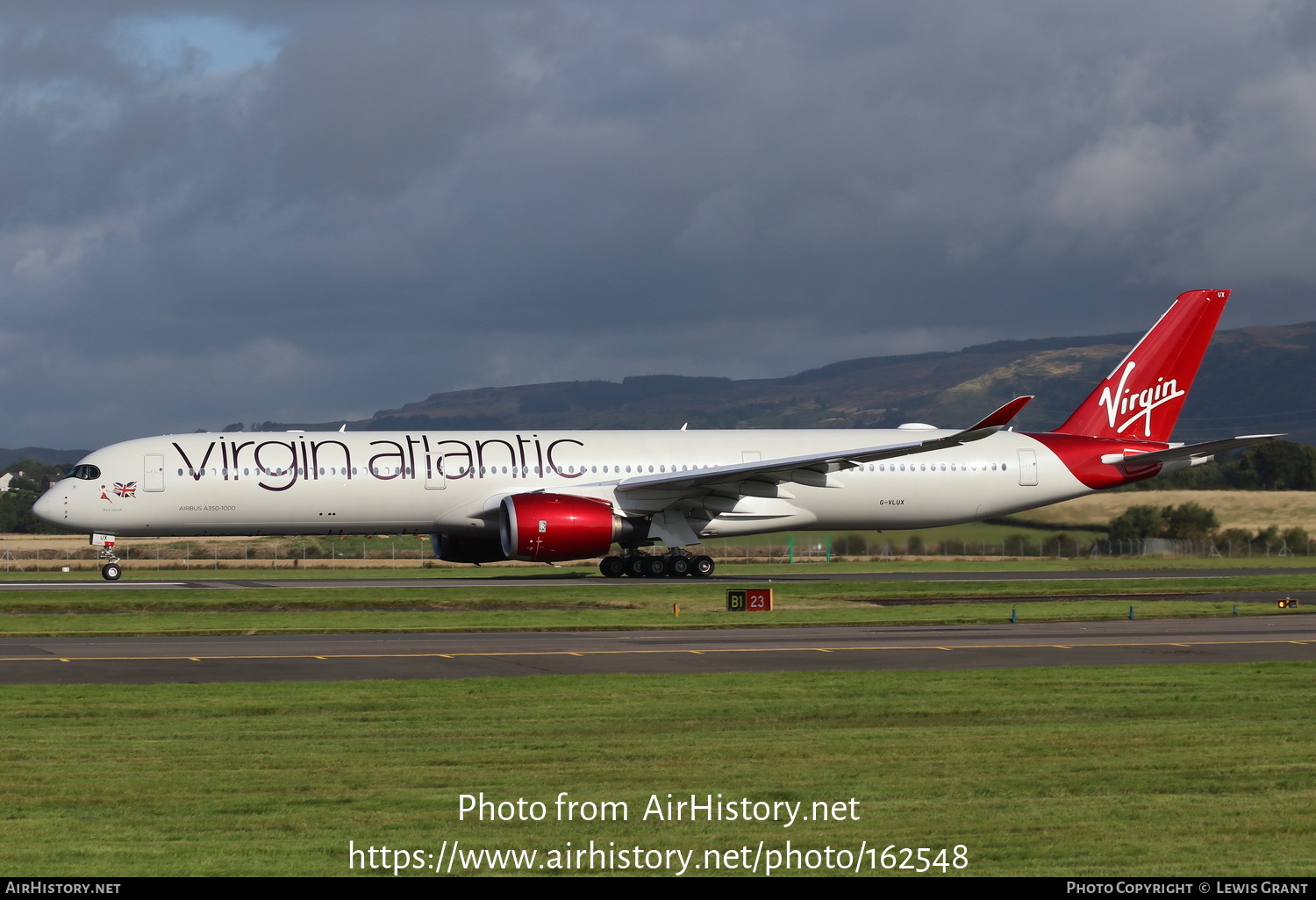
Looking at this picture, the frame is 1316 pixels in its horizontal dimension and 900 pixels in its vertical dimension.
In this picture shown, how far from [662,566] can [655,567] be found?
20 cm

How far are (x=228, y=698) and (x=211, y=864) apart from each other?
27.5ft

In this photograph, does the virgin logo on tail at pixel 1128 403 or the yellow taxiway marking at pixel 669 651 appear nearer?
the yellow taxiway marking at pixel 669 651

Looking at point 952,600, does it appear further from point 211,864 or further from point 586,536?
point 211,864

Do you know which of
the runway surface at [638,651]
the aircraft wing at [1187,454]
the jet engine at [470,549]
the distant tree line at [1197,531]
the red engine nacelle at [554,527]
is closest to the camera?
the runway surface at [638,651]

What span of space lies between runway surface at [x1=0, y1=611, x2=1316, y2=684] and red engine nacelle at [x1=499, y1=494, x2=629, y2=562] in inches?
486

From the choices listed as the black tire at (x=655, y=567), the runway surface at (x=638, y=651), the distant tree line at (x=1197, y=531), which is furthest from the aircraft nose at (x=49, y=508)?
the distant tree line at (x=1197, y=531)

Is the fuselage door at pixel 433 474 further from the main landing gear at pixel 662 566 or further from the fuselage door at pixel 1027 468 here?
the fuselage door at pixel 1027 468

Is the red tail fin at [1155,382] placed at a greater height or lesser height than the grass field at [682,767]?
greater

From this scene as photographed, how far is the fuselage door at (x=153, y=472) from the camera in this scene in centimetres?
4091

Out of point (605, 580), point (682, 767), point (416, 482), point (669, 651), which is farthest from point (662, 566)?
point (682, 767)

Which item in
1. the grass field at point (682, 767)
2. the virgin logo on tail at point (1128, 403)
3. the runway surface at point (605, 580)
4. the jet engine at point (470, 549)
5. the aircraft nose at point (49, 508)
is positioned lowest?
the grass field at point (682, 767)

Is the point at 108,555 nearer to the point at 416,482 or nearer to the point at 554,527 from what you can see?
the point at 416,482

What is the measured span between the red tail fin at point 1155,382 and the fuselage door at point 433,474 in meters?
20.4

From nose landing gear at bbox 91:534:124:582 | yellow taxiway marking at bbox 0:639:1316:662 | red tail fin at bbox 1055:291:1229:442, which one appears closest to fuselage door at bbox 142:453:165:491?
nose landing gear at bbox 91:534:124:582
